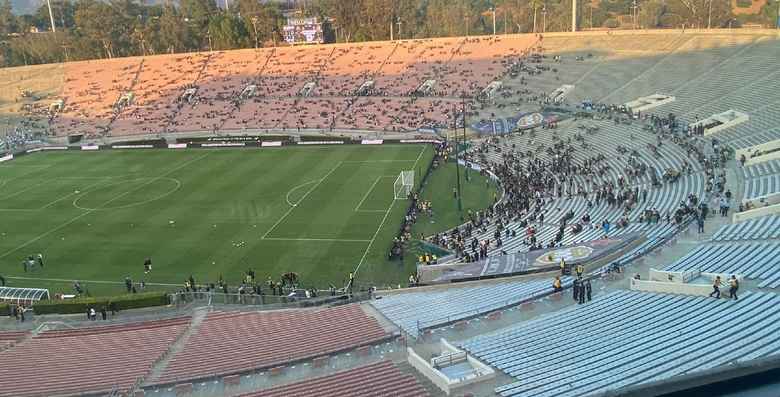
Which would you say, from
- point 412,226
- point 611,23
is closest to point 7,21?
point 611,23

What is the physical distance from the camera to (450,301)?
2156cm

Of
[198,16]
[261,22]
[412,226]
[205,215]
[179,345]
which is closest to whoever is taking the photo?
[179,345]

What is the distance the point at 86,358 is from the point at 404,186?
23.7 m

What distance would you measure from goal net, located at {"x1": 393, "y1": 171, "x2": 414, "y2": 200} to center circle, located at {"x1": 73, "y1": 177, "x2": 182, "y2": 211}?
15480mm

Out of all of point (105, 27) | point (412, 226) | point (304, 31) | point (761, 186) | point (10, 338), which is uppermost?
point (105, 27)

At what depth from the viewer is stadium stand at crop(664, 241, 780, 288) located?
18.6 meters

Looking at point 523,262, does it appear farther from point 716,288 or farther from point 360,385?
point 360,385

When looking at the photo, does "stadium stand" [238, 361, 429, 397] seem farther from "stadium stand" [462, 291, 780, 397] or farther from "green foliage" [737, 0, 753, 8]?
"green foliage" [737, 0, 753, 8]

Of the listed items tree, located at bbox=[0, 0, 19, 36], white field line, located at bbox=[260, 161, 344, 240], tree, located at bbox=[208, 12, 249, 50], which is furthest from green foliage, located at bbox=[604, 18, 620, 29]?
tree, located at bbox=[0, 0, 19, 36]

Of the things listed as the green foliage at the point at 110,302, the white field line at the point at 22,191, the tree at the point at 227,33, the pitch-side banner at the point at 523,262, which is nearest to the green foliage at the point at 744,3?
the tree at the point at 227,33

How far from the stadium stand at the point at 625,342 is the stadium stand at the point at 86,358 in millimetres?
9905

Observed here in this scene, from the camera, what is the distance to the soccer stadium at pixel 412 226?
1672cm

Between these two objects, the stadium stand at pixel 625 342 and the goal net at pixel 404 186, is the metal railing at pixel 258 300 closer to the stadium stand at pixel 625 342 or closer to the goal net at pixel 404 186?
the stadium stand at pixel 625 342

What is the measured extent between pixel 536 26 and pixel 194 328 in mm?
84990
